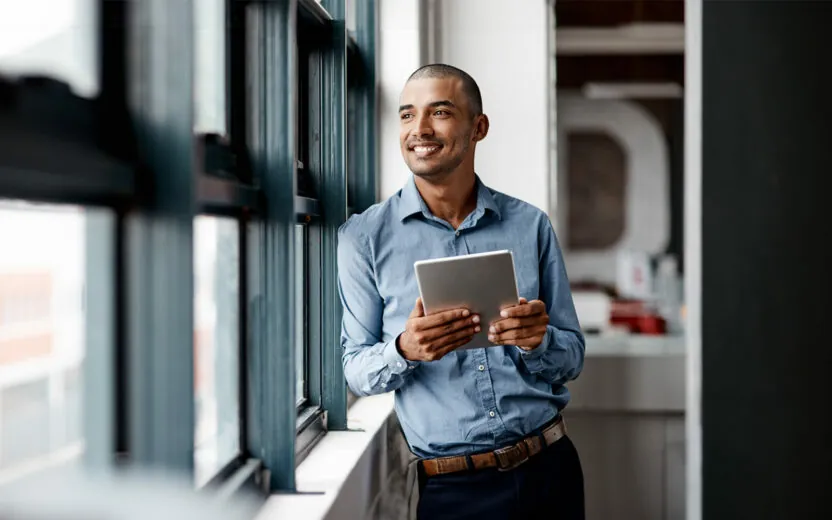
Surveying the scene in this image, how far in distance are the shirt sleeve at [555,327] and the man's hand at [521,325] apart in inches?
4.9

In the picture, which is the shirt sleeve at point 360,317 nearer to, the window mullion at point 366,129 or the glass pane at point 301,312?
the glass pane at point 301,312

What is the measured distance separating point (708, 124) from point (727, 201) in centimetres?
16

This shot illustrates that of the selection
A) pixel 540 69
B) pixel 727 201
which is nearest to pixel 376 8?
pixel 540 69

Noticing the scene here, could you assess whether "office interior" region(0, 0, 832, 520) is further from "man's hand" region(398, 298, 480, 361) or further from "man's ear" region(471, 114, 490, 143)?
"man's ear" region(471, 114, 490, 143)

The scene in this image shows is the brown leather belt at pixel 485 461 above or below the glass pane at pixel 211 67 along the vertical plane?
below

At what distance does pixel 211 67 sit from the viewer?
4.78ft

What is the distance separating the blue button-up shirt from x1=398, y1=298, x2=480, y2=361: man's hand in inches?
7.1

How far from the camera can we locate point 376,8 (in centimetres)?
247

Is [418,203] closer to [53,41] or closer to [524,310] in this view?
[524,310]

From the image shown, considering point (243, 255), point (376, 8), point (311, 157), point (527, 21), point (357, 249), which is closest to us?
point (243, 255)

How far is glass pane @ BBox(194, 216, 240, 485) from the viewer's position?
1.39m

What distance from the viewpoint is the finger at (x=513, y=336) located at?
1.61 m

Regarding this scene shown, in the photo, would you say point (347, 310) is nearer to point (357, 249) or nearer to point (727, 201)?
point (357, 249)

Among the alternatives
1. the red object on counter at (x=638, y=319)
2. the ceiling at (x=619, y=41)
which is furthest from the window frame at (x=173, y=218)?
the ceiling at (x=619, y=41)
